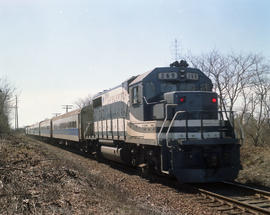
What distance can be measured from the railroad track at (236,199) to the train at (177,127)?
1.35 feet

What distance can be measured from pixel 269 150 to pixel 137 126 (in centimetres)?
705

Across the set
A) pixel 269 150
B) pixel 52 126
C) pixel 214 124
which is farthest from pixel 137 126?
pixel 52 126

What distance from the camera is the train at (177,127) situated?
28.9 feet

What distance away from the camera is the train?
880 cm

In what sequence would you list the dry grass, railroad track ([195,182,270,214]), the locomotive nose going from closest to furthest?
1. the dry grass
2. railroad track ([195,182,270,214])
3. the locomotive nose

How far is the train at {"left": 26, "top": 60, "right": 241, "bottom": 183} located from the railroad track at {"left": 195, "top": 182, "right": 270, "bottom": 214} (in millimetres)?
410

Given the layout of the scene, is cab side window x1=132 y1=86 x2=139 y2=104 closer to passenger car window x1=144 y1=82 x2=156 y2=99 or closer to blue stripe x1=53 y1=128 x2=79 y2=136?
passenger car window x1=144 y1=82 x2=156 y2=99

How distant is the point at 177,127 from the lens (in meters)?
9.27

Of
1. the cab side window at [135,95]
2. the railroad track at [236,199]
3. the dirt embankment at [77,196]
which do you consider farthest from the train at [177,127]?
the dirt embankment at [77,196]

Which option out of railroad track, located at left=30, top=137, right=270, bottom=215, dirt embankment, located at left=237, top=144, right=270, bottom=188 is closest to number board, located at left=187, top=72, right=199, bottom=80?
railroad track, located at left=30, top=137, right=270, bottom=215

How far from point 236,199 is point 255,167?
5356mm

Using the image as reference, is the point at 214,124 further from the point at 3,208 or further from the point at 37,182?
the point at 3,208

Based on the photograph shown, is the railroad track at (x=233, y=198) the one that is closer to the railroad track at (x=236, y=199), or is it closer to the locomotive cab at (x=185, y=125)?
the railroad track at (x=236, y=199)

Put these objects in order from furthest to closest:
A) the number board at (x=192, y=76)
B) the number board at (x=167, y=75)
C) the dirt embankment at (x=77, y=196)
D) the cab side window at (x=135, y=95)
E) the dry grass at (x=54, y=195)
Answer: the cab side window at (x=135, y=95) < the number board at (x=192, y=76) < the number board at (x=167, y=75) < the dirt embankment at (x=77, y=196) < the dry grass at (x=54, y=195)
